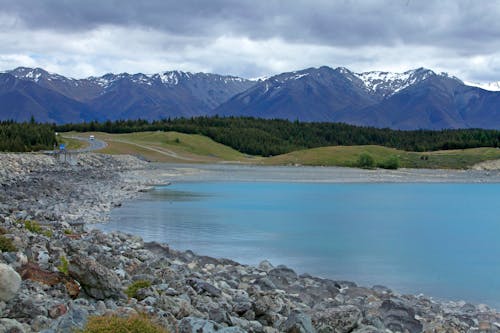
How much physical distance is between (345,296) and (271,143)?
161242mm

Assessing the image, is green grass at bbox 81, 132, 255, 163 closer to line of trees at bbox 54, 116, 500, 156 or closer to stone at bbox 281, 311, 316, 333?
line of trees at bbox 54, 116, 500, 156

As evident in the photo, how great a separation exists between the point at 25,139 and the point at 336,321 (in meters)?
101

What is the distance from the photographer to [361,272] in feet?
80.0

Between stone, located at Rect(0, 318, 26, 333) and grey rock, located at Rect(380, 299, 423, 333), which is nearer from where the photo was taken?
stone, located at Rect(0, 318, 26, 333)

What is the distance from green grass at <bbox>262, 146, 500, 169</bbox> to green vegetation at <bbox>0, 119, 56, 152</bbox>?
44.0 m

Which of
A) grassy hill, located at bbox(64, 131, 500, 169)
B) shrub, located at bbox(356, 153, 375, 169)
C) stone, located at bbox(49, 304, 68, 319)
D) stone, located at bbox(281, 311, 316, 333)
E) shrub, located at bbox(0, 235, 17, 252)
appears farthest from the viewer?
grassy hill, located at bbox(64, 131, 500, 169)

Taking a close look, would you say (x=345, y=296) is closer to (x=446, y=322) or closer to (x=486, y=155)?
(x=446, y=322)

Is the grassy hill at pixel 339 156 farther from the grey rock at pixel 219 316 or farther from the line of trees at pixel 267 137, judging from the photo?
the grey rock at pixel 219 316

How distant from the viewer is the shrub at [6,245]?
14.2 m

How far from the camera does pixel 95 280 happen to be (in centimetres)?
1184

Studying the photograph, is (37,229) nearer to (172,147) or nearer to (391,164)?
(391,164)

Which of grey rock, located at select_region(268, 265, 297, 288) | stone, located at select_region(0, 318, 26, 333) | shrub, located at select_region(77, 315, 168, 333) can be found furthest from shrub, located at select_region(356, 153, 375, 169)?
shrub, located at select_region(77, 315, 168, 333)

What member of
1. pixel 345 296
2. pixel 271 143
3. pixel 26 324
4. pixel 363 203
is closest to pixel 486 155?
pixel 271 143

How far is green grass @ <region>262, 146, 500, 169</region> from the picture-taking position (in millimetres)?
126812
